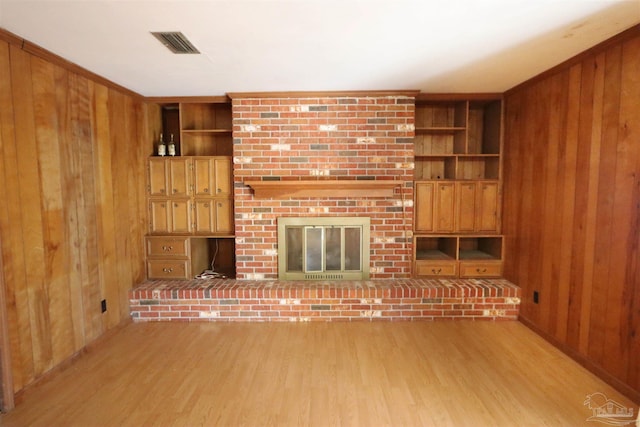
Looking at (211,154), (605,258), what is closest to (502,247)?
(605,258)

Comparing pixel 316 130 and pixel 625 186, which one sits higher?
pixel 316 130

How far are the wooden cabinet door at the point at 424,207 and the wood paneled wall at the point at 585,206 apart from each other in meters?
0.85

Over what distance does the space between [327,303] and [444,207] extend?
1684 mm

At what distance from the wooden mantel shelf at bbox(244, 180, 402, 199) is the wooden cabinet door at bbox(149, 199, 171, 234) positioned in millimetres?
1045

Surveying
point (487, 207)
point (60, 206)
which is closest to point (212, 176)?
point (60, 206)

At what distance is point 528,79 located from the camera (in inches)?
115

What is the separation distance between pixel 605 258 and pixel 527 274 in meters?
0.91

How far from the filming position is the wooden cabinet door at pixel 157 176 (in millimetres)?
3484

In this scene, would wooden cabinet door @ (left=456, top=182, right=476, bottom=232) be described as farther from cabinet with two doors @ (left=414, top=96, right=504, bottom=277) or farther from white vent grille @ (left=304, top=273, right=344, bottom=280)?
white vent grille @ (left=304, top=273, right=344, bottom=280)

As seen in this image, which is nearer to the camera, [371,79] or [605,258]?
[605,258]

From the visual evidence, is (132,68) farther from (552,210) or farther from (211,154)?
(552,210)

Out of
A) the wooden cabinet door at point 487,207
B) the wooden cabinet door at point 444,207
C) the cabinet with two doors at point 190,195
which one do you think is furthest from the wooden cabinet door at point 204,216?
the wooden cabinet door at point 487,207

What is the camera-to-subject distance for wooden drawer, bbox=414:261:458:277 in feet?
11.3

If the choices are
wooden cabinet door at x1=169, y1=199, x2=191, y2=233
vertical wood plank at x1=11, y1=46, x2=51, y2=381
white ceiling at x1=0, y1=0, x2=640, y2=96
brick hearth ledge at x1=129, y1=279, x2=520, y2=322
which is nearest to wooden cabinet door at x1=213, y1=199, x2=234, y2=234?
wooden cabinet door at x1=169, y1=199, x2=191, y2=233
